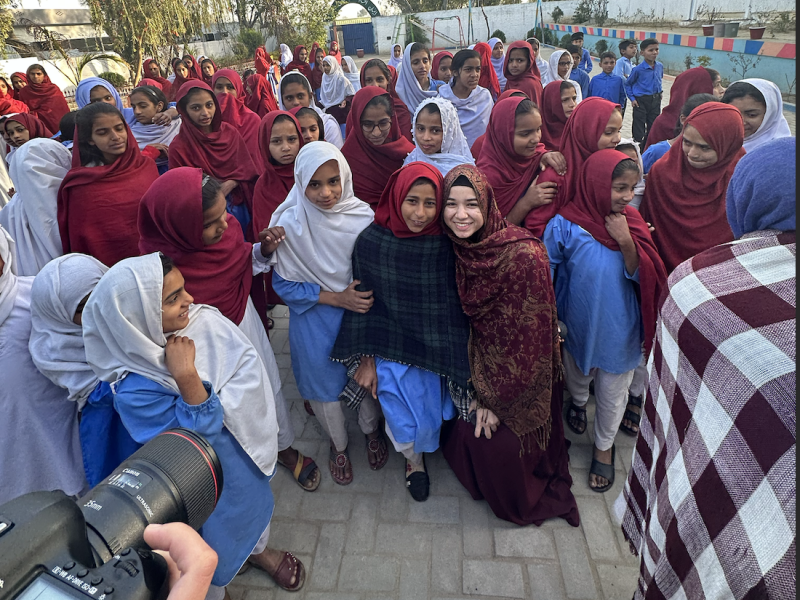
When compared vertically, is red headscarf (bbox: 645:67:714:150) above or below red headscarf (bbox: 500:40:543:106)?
below

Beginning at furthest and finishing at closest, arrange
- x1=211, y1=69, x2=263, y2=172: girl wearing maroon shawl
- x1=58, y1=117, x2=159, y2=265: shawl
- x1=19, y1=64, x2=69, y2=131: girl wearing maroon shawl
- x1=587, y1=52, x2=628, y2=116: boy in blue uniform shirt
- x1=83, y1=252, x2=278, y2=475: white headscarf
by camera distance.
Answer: x1=587, y1=52, x2=628, y2=116: boy in blue uniform shirt, x1=19, y1=64, x2=69, y2=131: girl wearing maroon shawl, x1=211, y1=69, x2=263, y2=172: girl wearing maroon shawl, x1=58, y1=117, x2=159, y2=265: shawl, x1=83, y1=252, x2=278, y2=475: white headscarf

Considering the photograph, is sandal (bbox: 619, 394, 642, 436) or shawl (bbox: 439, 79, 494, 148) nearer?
sandal (bbox: 619, 394, 642, 436)

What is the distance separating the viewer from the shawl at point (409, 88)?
561 centimetres

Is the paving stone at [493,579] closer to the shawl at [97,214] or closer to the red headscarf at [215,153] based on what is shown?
the shawl at [97,214]

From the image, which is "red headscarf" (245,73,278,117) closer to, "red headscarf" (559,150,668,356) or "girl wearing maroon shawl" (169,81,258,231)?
"girl wearing maroon shawl" (169,81,258,231)

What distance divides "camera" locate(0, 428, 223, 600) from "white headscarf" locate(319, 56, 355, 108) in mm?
6919

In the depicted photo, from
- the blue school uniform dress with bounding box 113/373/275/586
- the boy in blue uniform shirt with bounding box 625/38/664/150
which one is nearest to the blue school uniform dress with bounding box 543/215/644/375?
the blue school uniform dress with bounding box 113/373/275/586

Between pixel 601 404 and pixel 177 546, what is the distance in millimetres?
2137

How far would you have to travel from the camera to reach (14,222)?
2.82 m

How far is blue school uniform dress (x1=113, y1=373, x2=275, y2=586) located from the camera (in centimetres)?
158

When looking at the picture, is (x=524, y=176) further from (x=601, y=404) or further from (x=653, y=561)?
(x=653, y=561)

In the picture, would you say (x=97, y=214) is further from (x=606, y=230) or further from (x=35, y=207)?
(x=606, y=230)

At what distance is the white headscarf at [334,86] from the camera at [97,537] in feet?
22.7

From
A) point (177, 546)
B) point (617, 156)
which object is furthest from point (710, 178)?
point (177, 546)
